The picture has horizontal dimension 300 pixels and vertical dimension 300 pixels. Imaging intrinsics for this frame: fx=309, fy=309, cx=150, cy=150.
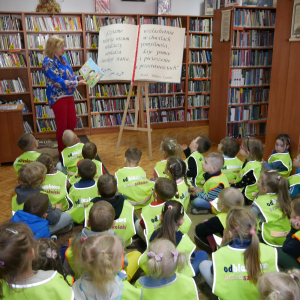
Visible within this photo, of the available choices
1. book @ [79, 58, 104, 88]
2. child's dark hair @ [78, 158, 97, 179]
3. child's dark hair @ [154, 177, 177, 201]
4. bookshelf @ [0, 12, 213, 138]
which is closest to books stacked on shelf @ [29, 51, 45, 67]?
bookshelf @ [0, 12, 213, 138]

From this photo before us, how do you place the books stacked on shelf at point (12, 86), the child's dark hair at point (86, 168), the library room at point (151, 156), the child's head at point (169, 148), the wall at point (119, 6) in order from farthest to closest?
the wall at point (119, 6)
the books stacked on shelf at point (12, 86)
the child's head at point (169, 148)
the child's dark hair at point (86, 168)
the library room at point (151, 156)

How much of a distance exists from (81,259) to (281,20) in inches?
141

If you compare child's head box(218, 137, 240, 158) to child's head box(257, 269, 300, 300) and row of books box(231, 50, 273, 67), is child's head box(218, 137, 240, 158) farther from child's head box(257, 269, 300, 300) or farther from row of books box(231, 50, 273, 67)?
row of books box(231, 50, 273, 67)

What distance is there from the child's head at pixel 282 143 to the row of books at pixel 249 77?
1.85m

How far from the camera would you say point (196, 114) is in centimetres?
692

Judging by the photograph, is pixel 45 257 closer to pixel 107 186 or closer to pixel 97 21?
pixel 107 186

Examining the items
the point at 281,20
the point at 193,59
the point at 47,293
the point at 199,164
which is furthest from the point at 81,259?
the point at 193,59

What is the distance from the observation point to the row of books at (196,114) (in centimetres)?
687

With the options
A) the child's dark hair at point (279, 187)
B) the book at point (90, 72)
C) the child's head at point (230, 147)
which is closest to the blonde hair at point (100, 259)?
the child's dark hair at point (279, 187)

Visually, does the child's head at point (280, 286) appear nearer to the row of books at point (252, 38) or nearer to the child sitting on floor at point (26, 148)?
the child sitting on floor at point (26, 148)

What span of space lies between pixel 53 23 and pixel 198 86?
3152mm

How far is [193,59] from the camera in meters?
6.52

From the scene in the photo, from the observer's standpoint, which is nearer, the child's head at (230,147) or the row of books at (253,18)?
the child's head at (230,147)

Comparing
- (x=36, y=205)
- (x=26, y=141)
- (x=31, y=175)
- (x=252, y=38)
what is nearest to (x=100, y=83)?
(x=252, y=38)
